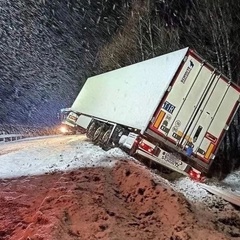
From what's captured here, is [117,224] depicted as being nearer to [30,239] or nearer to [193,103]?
[30,239]

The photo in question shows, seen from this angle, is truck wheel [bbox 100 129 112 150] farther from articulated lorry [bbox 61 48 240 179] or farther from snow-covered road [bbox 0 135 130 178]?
articulated lorry [bbox 61 48 240 179]

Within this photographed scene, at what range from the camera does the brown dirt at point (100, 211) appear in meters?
5.69

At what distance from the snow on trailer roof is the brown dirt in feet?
6.18

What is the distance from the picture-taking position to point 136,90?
1187cm

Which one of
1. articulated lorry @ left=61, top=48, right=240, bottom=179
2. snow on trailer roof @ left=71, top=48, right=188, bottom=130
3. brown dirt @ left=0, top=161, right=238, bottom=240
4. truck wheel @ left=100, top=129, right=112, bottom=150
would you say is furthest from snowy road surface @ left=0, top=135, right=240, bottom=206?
snow on trailer roof @ left=71, top=48, right=188, bottom=130

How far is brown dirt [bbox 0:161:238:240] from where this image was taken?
18.7 ft

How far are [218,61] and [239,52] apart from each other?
1048mm

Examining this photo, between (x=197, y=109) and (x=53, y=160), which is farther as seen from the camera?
(x=53, y=160)

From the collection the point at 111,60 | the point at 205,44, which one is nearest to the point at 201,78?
the point at 205,44

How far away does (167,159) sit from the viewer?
1035 centimetres

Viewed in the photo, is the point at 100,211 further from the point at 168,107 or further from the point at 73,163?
the point at 73,163

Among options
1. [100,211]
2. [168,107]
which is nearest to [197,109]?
[168,107]

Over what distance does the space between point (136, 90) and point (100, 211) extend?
589 centimetres

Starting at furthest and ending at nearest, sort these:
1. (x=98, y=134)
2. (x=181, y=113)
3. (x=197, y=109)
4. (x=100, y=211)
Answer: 1. (x=98, y=134)
2. (x=197, y=109)
3. (x=181, y=113)
4. (x=100, y=211)
